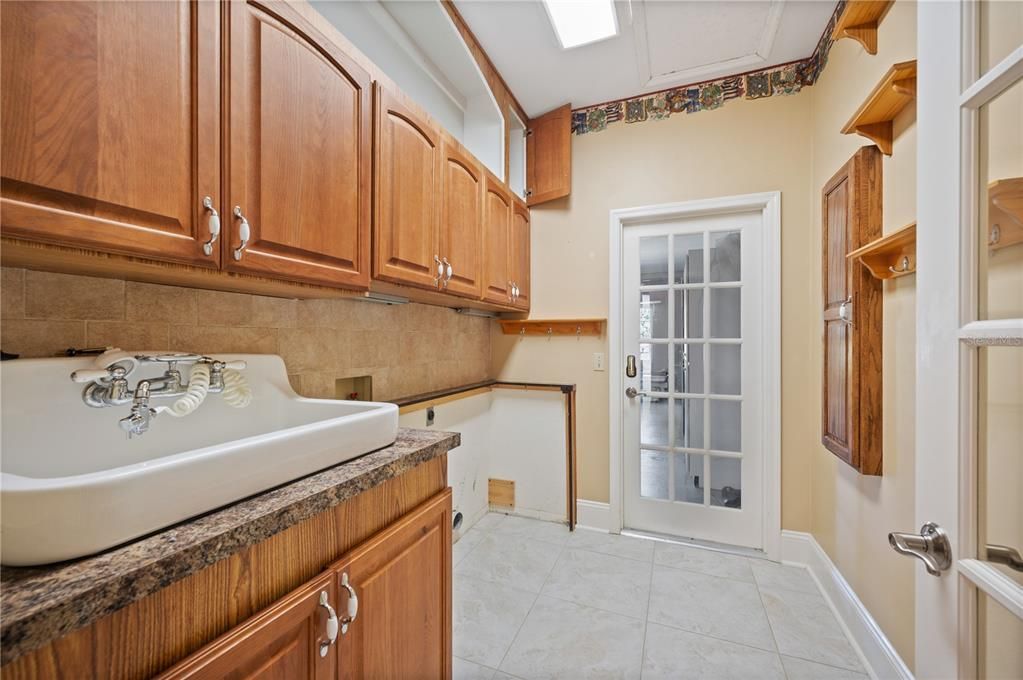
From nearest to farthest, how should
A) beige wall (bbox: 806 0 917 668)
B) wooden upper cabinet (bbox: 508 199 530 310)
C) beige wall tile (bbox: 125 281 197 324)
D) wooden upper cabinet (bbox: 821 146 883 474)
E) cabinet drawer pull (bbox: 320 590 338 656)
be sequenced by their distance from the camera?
cabinet drawer pull (bbox: 320 590 338 656)
beige wall tile (bbox: 125 281 197 324)
beige wall (bbox: 806 0 917 668)
wooden upper cabinet (bbox: 821 146 883 474)
wooden upper cabinet (bbox: 508 199 530 310)

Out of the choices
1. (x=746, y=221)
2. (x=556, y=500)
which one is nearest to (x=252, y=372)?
(x=556, y=500)

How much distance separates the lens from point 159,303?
104 centimetres

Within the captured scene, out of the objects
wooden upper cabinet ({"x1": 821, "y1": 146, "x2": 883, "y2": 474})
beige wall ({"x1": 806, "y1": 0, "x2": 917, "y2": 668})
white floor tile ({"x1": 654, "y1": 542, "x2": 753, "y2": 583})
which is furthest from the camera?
white floor tile ({"x1": 654, "y1": 542, "x2": 753, "y2": 583})

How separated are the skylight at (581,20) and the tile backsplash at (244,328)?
1.47 m

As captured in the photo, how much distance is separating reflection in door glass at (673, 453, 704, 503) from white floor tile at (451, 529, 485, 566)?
3.97 ft

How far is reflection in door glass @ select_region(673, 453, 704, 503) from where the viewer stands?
234 centimetres

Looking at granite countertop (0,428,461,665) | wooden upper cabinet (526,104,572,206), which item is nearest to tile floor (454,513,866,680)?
granite countertop (0,428,461,665)

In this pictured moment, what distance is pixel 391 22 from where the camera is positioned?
1809 millimetres

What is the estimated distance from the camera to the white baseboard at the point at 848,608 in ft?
4.40

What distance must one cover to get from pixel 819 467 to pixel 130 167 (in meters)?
2.76

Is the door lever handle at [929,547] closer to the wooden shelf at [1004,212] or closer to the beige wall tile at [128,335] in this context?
the wooden shelf at [1004,212]

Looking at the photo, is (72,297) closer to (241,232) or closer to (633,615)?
(241,232)

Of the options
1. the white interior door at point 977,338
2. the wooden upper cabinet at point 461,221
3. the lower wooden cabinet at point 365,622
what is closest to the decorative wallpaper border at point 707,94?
the wooden upper cabinet at point 461,221

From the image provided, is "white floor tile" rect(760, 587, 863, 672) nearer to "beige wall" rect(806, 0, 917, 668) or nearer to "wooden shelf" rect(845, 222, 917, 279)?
"beige wall" rect(806, 0, 917, 668)
